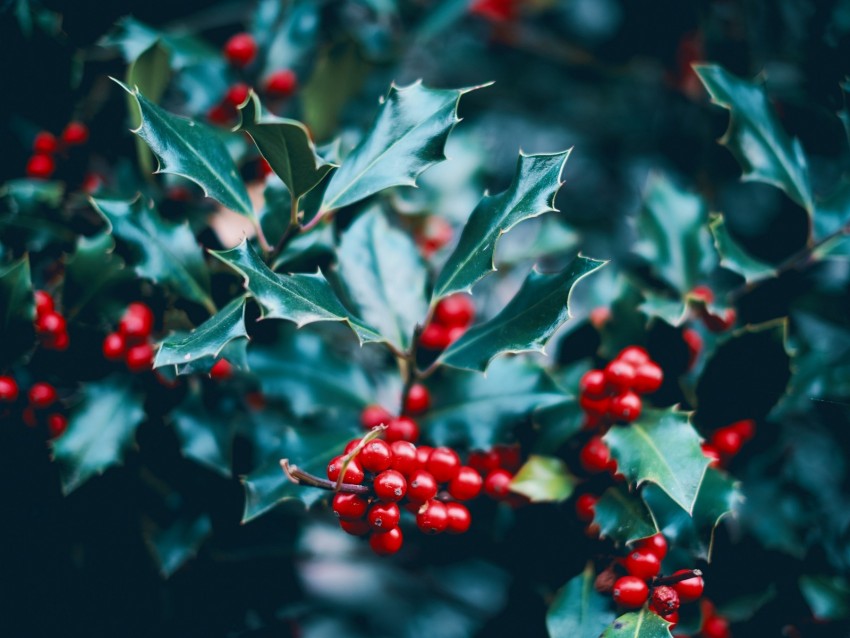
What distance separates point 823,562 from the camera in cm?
107

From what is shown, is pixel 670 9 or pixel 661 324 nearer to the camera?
pixel 661 324

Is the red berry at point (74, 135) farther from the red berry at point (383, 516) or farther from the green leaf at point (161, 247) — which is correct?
the red berry at point (383, 516)

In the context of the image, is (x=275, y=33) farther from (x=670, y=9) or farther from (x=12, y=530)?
(x=670, y=9)

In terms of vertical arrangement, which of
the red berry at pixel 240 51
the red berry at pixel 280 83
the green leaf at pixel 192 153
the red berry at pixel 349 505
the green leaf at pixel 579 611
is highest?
the green leaf at pixel 192 153

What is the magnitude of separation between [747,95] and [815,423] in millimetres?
655

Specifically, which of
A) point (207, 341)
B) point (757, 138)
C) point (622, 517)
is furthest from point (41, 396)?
point (757, 138)

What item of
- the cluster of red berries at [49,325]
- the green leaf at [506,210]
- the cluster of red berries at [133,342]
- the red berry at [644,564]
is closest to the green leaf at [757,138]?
the green leaf at [506,210]

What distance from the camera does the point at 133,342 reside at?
973 mm

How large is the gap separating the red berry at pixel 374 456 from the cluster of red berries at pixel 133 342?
1.35 ft

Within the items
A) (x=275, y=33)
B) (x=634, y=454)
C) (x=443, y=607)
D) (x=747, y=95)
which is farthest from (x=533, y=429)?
(x=275, y=33)

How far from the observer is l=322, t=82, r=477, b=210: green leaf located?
85 centimetres

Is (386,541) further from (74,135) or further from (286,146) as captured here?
(74,135)

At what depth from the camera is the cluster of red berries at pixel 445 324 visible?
3.59 feet

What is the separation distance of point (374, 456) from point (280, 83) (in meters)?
0.86
